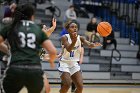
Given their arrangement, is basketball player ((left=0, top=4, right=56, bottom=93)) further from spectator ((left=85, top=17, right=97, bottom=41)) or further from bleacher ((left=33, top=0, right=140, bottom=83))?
spectator ((left=85, top=17, right=97, bottom=41))

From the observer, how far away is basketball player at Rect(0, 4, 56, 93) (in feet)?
14.9

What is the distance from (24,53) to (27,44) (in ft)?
0.38

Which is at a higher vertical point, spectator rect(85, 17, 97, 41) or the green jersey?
the green jersey

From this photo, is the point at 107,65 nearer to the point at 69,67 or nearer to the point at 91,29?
the point at 91,29

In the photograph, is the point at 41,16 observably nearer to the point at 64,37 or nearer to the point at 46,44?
the point at 64,37

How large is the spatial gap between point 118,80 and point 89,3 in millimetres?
5037

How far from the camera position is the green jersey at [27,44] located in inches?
181

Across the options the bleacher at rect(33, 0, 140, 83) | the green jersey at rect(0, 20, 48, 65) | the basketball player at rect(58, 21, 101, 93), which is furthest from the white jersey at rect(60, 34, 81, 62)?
the bleacher at rect(33, 0, 140, 83)

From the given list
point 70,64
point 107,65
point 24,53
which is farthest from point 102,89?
point 24,53

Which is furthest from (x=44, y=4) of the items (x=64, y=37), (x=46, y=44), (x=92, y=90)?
(x=46, y=44)

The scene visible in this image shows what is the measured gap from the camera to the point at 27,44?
4609mm

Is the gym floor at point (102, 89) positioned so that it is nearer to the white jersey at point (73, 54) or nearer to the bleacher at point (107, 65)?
the bleacher at point (107, 65)

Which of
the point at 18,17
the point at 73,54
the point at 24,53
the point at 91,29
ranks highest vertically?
the point at 18,17

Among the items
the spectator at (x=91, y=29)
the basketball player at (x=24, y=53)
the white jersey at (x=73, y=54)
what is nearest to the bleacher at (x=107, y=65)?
the spectator at (x=91, y=29)
